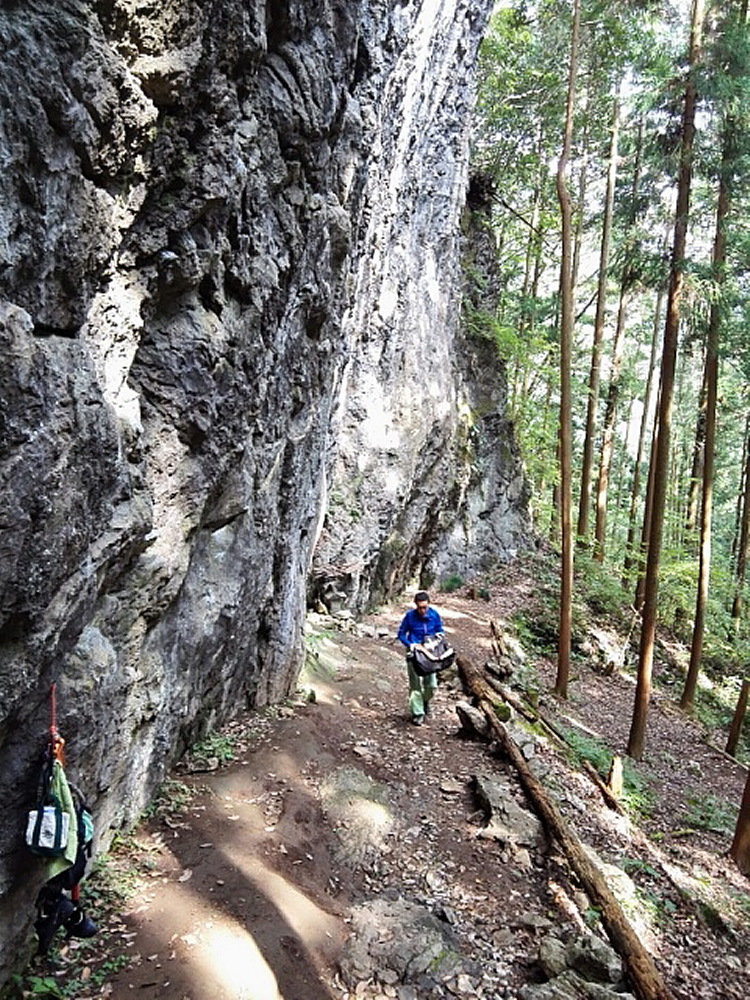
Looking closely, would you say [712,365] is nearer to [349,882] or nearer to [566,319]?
[566,319]

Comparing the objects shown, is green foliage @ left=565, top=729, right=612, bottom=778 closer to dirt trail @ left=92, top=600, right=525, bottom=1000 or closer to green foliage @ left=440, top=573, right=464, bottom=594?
dirt trail @ left=92, top=600, right=525, bottom=1000

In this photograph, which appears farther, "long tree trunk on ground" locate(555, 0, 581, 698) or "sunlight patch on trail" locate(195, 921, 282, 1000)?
"long tree trunk on ground" locate(555, 0, 581, 698)

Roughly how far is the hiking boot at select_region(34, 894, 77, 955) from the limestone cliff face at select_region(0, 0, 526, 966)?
0.45ft

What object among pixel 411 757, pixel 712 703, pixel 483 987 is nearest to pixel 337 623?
pixel 411 757

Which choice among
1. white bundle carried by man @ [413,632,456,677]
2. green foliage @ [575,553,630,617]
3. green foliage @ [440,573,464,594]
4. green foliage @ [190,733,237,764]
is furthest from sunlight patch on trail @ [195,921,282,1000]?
green foliage @ [575,553,630,617]

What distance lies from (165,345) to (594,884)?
22.2 feet

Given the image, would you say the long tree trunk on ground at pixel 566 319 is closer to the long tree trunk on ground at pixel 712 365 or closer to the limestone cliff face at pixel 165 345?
the long tree trunk on ground at pixel 712 365

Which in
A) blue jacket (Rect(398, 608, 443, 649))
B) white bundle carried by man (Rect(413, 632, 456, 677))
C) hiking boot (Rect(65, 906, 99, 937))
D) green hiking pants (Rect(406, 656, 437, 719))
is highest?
blue jacket (Rect(398, 608, 443, 649))

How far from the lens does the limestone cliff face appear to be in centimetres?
374

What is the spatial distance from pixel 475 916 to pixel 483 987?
0.89 m

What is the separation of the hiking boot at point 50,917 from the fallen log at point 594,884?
15.0 feet

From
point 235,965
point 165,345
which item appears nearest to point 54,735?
point 235,965

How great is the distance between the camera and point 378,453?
15883mm

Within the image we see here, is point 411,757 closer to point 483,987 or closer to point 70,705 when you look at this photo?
point 483,987
